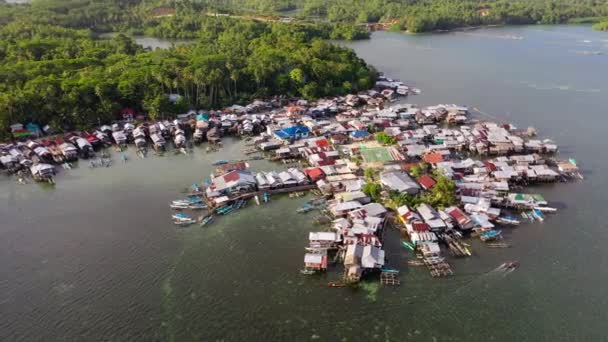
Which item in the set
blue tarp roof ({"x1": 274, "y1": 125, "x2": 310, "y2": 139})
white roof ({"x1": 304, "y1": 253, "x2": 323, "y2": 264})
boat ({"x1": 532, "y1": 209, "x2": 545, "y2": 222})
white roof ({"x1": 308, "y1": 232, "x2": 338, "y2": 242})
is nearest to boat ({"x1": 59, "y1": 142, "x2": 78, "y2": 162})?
blue tarp roof ({"x1": 274, "y1": 125, "x2": 310, "y2": 139})

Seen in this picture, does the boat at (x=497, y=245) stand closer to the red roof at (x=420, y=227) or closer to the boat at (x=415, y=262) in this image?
the red roof at (x=420, y=227)

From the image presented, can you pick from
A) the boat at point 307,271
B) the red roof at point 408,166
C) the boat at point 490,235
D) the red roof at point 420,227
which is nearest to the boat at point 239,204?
the boat at point 307,271

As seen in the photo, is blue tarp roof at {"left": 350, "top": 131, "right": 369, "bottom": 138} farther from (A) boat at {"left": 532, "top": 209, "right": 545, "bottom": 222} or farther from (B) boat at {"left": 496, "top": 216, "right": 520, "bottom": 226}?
Answer: (A) boat at {"left": 532, "top": 209, "right": 545, "bottom": 222}

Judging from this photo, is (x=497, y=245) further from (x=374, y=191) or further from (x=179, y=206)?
(x=179, y=206)

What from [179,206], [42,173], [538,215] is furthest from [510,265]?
[42,173]

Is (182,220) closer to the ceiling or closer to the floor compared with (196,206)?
closer to the floor

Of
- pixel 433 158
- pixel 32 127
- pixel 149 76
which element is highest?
pixel 149 76
